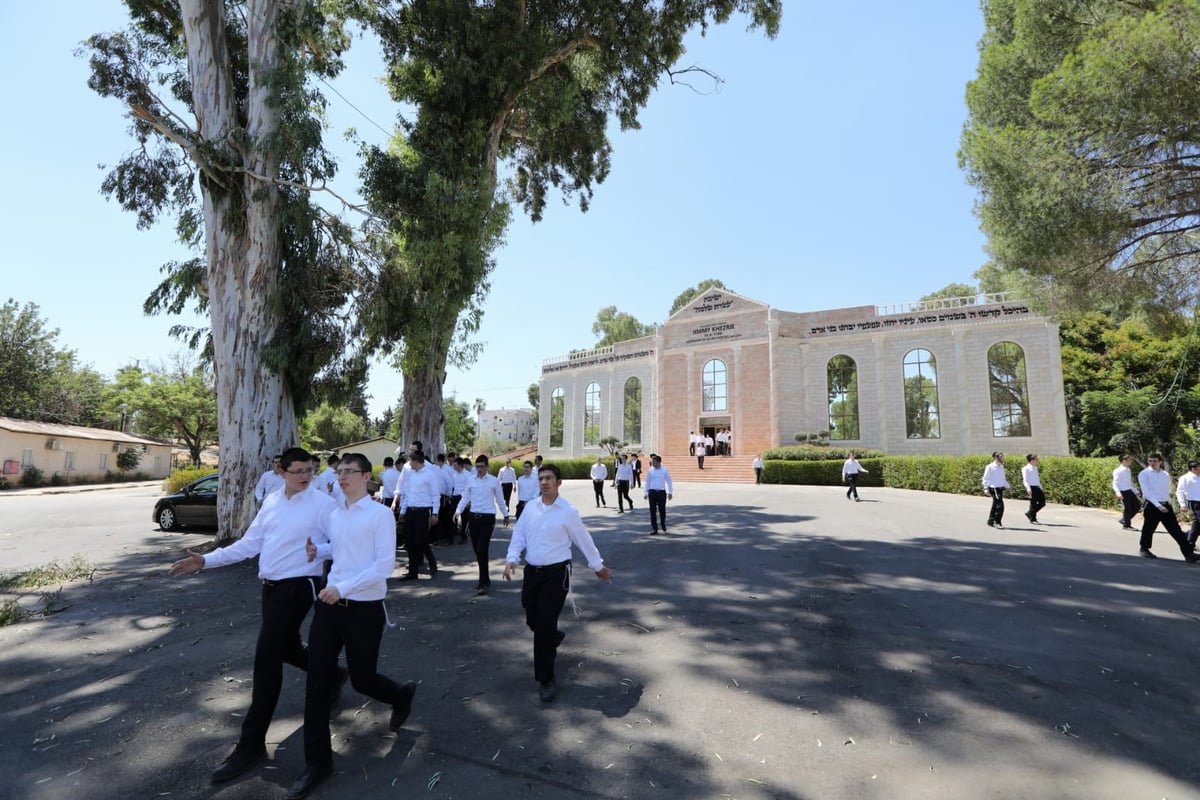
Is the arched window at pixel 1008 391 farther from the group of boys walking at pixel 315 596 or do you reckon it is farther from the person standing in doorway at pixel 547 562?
the group of boys walking at pixel 315 596

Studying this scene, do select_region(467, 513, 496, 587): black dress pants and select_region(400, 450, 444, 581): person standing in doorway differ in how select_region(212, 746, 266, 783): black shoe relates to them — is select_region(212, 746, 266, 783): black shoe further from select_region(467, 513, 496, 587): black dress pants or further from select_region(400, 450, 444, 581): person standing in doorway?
select_region(400, 450, 444, 581): person standing in doorway

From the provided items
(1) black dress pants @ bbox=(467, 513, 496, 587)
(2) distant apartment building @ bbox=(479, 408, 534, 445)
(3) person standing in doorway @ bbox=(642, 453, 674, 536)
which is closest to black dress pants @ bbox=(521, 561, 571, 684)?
(1) black dress pants @ bbox=(467, 513, 496, 587)

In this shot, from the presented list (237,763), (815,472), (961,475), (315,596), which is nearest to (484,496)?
(315,596)

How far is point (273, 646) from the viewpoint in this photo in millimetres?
3332

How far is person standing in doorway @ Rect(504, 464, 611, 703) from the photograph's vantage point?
413cm

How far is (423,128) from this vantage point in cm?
1249

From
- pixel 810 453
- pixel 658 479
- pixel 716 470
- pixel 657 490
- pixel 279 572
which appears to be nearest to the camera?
pixel 279 572

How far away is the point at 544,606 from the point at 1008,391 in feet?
107

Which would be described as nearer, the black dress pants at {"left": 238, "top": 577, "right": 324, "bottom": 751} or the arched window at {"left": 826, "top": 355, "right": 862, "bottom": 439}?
the black dress pants at {"left": 238, "top": 577, "right": 324, "bottom": 751}

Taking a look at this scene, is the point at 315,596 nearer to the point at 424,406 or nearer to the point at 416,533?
the point at 416,533

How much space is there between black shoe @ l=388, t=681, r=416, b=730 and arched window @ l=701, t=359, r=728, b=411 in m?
33.6

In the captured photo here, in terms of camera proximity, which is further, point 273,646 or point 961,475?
point 961,475

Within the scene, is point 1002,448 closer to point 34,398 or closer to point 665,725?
point 665,725

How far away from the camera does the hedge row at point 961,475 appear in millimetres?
15500
